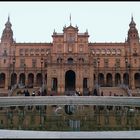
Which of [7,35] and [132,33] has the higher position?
[132,33]

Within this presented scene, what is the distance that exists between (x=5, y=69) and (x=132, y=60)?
114 feet

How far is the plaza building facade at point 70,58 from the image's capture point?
74.8 metres

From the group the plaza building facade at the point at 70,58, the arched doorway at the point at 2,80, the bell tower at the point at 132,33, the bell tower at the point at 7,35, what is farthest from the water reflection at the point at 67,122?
the bell tower at the point at 7,35

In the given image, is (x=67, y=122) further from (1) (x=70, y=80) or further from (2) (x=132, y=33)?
(2) (x=132, y=33)

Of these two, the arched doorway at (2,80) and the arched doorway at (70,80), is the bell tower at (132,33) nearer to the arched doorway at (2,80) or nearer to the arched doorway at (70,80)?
the arched doorway at (70,80)

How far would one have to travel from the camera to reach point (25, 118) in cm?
2230

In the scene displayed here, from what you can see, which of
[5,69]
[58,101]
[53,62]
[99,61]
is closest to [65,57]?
[53,62]

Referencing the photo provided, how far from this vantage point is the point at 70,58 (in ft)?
245

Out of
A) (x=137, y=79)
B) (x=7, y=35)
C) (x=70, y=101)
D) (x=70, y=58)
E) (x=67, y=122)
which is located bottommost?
(x=67, y=122)

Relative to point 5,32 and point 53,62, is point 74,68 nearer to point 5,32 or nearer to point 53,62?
point 53,62

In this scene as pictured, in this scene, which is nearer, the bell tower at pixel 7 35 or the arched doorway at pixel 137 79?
the arched doorway at pixel 137 79

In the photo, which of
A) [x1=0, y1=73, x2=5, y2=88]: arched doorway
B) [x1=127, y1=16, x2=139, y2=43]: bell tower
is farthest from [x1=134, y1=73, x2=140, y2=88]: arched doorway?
[x1=0, y1=73, x2=5, y2=88]: arched doorway

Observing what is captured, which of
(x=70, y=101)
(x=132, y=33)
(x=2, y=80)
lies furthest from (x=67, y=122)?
(x=132, y=33)

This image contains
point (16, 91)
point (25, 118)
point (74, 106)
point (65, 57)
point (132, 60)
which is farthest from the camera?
point (132, 60)
